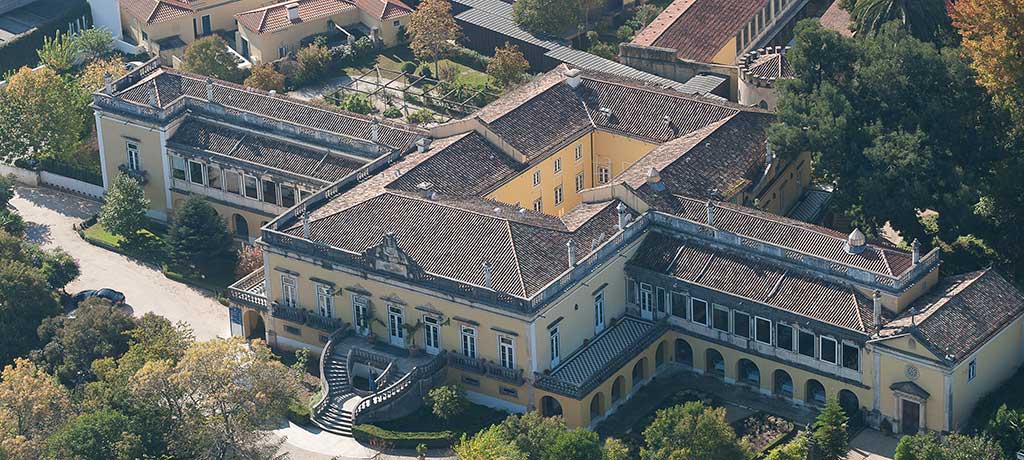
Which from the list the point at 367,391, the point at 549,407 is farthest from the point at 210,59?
the point at 549,407

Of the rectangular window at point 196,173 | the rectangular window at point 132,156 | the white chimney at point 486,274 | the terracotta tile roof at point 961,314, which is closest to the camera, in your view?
the terracotta tile roof at point 961,314

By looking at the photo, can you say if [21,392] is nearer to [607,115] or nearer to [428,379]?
[428,379]

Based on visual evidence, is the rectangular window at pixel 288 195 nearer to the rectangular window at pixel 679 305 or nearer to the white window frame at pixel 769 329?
the rectangular window at pixel 679 305

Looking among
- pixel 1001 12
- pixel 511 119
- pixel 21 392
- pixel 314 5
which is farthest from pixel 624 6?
pixel 21 392

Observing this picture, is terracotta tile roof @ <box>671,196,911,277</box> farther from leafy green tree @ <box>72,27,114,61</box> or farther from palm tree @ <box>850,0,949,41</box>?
leafy green tree @ <box>72,27,114,61</box>

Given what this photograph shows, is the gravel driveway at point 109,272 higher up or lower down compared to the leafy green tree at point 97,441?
lower down

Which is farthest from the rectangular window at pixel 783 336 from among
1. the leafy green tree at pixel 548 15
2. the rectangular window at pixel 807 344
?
the leafy green tree at pixel 548 15

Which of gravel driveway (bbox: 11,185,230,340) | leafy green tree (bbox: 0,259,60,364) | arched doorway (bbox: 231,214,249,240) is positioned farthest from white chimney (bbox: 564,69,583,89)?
leafy green tree (bbox: 0,259,60,364)

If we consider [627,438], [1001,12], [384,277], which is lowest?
[627,438]
